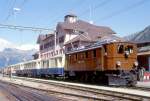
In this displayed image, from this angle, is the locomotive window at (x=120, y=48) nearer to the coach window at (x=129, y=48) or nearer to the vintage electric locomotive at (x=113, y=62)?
the vintage electric locomotive at (x=113, y=62)

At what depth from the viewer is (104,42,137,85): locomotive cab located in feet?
84.9

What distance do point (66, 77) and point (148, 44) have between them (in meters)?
10.5

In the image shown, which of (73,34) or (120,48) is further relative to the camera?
(73,34)

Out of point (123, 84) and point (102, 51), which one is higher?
point (102, 51)

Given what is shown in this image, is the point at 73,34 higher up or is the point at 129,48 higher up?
the point at 73,34

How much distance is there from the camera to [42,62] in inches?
2009

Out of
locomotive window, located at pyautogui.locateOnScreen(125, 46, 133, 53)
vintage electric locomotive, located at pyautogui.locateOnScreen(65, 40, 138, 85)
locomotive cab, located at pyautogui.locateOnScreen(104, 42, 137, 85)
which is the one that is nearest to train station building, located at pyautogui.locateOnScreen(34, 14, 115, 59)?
vintage electric locomotive, located at pyautogui.locateOnScreen(65, 40, 138, 85)

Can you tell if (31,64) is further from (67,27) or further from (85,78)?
(85,78)

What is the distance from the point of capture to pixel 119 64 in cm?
2595

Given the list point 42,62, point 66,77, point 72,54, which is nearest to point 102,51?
point 72,54

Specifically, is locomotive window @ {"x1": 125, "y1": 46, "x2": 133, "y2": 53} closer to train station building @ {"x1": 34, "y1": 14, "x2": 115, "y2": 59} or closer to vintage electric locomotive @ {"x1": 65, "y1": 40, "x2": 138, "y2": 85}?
vintage electric locomotive @ {"x1": 65, "y1": 40, "x2": 138, "y2": 85}

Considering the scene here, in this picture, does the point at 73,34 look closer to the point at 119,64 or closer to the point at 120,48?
the point at 120,48

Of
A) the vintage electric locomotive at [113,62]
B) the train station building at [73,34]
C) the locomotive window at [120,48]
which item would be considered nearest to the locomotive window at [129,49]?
the vintage electric locomotive at [113,62]

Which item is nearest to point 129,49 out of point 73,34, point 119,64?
point 119,64
